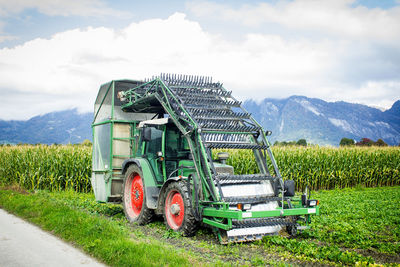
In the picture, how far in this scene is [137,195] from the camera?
1029 cm

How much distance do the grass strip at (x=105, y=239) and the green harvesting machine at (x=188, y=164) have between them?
1.22 m

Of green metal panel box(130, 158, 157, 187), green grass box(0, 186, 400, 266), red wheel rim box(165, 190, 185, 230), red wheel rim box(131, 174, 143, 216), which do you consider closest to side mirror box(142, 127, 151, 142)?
green metal panel box(130, 158, 157, 187)

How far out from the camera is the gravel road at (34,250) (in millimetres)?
6422

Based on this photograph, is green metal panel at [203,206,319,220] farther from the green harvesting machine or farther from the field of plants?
the field of plants

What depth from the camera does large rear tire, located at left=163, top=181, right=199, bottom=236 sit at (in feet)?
26.2

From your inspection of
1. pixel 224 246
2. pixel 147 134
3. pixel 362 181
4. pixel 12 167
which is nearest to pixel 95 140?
pixel 147 134

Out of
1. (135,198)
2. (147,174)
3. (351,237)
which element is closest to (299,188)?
(135,198)

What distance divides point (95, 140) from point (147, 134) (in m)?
3.40

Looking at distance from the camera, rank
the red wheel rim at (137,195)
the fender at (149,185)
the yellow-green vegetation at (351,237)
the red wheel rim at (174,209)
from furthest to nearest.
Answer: the red wheel rim at (137,195), the fender at (149,185), the red wheel rim at (174,209), the yellow-green vegetation at (351,237)

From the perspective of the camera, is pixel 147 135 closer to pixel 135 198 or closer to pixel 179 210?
pixel 135 198

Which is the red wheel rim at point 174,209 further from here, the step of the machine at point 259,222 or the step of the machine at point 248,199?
the step of the machine at point 259,222

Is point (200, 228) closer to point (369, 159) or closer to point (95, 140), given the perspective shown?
point (95, 140)

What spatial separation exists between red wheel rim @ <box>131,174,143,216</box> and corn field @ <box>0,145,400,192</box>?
7951 millimetres

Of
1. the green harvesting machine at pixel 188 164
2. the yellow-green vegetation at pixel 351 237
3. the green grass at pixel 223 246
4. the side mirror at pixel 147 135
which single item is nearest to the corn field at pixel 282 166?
the green harvesting machine at pixel 188 164
